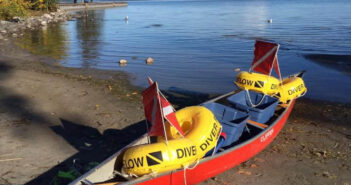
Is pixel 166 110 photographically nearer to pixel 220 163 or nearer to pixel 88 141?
pixel 220 163

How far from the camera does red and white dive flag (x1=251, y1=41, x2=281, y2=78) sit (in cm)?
1097

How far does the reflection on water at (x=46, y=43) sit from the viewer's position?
25.2m

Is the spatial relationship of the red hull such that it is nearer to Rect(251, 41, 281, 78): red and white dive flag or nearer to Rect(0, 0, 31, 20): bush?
Rect(251, 41, 281, 78): red and white dive flag

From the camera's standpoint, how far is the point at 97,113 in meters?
12.2

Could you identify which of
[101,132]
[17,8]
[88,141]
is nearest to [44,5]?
[17,8]

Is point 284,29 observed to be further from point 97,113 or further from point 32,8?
point 32,8

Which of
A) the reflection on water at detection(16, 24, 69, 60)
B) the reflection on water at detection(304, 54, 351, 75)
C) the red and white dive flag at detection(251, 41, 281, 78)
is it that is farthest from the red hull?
the reflection on water at detection(16, 24, 69, 60)

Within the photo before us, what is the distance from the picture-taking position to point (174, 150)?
6672 millimetres

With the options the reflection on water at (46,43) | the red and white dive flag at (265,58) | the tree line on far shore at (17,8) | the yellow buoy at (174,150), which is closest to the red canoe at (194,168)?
the yellow buoy at (174,150)

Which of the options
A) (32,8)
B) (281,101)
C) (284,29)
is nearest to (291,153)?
(281,101)

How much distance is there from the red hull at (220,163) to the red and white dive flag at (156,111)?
999 mm

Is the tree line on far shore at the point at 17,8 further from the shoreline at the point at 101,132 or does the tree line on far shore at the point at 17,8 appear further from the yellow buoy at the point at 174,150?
the yellow buoy at the point at 174,150

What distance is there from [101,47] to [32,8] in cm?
3196

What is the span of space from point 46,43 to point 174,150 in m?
27.0
